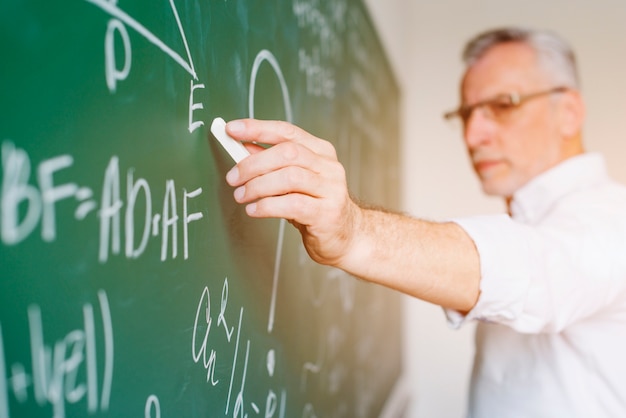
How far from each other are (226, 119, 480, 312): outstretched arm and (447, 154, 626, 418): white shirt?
5cm

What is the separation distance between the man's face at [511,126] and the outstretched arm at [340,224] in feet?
2.39

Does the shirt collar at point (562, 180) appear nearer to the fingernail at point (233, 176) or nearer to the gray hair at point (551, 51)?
the gray hair at point (551, 51)

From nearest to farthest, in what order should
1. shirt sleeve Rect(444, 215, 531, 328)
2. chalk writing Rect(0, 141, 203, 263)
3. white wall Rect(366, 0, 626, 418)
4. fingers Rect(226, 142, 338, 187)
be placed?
chalk writing Rect(0, 141, 203, 263), fingers Rect(226, 142, 338, 187), shirt sleeve Rect(444, 215, 531, 328), white wall Rect(366, 0, 626, 418)

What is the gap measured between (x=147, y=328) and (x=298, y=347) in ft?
1.68

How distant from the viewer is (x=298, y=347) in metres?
1.00

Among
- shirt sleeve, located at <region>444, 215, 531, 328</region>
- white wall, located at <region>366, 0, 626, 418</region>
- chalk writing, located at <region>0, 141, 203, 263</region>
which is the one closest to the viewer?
chalk writing, located at <region>0, 141, 203, 263</region>

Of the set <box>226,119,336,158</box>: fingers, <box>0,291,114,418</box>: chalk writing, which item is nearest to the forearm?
<box>226,119,336,158</box>: fingers

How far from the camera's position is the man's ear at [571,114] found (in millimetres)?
1369

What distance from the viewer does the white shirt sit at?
2.49 feet

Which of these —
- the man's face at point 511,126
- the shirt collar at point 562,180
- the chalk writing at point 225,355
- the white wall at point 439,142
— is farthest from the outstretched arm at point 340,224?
the white wall at point 439,142

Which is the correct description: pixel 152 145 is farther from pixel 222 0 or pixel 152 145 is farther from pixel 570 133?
pixel 570 133

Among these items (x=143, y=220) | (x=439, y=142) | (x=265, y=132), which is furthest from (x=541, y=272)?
(x=439, y=142)

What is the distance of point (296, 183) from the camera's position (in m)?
0.59

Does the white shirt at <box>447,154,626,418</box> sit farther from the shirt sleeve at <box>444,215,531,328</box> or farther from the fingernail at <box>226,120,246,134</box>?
the fingernail at <box>226,120,246,134</box>
